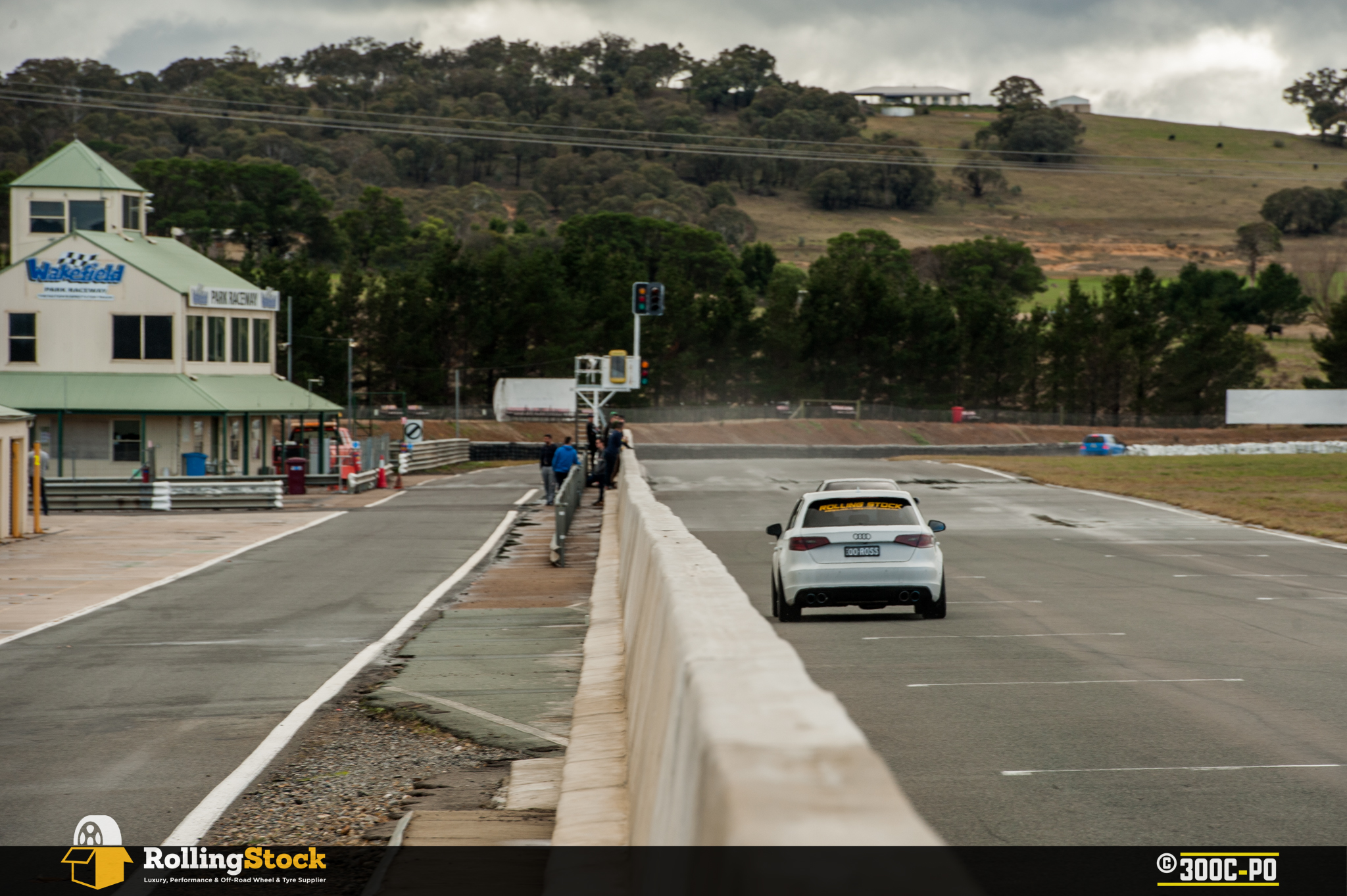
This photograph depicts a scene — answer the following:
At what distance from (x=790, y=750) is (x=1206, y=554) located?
964 inches

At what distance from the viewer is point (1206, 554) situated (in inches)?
1022

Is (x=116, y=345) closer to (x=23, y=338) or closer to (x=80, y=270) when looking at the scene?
(x=80, y=270)

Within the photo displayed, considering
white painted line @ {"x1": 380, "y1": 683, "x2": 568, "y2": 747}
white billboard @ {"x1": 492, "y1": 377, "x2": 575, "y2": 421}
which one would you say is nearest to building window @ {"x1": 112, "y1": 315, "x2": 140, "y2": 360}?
white painted line @ {"x1": 380, "y1": 683, "x2": 568, "y2": 747}

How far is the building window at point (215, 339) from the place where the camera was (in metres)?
49.9

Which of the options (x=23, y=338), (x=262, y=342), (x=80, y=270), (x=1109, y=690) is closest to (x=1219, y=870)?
(x=1109, y=690)

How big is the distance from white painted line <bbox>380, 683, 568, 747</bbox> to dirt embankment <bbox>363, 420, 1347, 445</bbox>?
72240 millimetres

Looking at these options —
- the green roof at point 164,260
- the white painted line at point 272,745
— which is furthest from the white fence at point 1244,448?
the white painted line at point 272,745

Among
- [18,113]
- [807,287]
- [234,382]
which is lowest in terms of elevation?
[234,382]

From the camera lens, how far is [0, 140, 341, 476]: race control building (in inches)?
1842

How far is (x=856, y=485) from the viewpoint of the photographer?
18.8m

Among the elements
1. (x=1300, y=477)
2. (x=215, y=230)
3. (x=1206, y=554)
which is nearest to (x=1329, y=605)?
(x=1206, y=554)

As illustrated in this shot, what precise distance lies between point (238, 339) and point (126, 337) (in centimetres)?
436

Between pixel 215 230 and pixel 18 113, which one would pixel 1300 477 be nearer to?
pixel 215 230

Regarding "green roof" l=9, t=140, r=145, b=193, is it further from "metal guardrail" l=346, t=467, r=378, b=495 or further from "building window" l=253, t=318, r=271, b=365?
"metal guardrail" l=346, t=467, r=378, b=495
